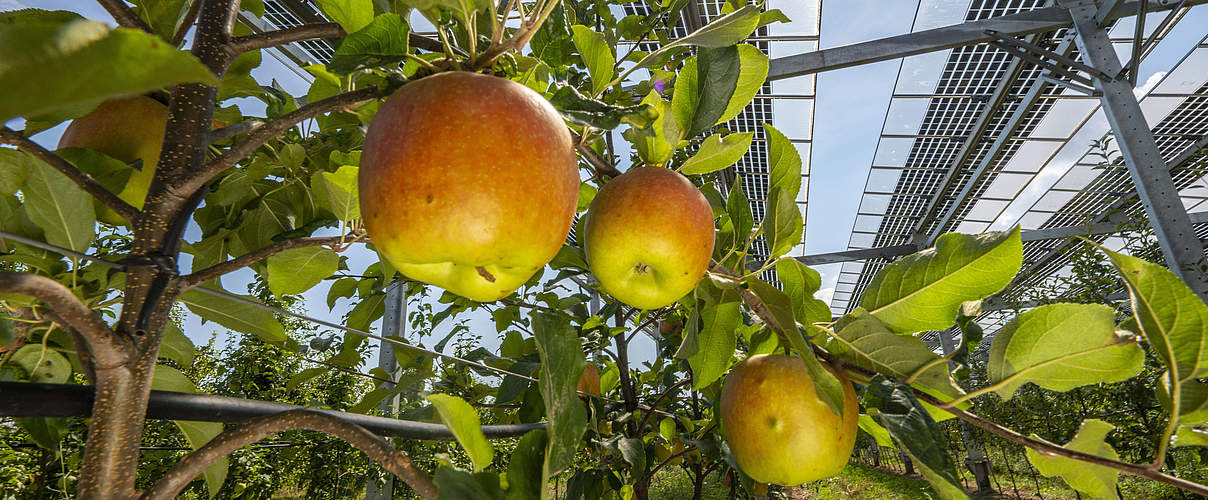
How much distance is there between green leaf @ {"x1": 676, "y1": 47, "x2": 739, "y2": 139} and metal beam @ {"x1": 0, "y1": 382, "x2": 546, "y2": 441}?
334 millimetres

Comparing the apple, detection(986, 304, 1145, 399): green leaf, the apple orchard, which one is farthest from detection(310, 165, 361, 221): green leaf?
the apple

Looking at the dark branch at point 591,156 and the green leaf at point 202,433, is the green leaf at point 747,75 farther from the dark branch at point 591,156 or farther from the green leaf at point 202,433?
the green leaf at point 202,433

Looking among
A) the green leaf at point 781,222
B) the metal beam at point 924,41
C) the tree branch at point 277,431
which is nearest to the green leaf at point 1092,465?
the green leaf at point 781,222

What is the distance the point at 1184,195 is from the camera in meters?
7.34

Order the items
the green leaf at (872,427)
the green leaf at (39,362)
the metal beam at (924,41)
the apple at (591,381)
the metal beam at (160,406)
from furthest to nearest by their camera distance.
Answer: the metal beam at (924,41), the apple at (591,381), the green leaf at (872,427), the green leaf at (39,362), the metal beam at (160,406)

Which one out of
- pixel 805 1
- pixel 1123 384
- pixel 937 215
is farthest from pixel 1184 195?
pixel 805 1

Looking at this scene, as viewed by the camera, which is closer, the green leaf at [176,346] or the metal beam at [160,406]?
the metal beam at [160,406]

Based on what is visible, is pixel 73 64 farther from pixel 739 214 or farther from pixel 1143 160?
pixel 1143 160

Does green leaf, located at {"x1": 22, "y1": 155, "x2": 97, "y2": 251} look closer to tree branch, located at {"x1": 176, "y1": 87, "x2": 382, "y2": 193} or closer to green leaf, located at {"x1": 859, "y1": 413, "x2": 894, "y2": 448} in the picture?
tree branch, located at {"x1": 176, "y1": 87, "x2": 382, "y2": 193}

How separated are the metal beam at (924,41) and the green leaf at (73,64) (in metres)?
4.61

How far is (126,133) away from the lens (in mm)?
469

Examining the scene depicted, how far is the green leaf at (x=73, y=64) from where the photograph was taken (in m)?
0.14

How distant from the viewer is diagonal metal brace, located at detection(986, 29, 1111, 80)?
385cm

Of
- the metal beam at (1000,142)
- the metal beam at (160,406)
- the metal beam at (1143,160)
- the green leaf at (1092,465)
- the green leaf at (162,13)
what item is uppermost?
the metal beam at (1000,142)
